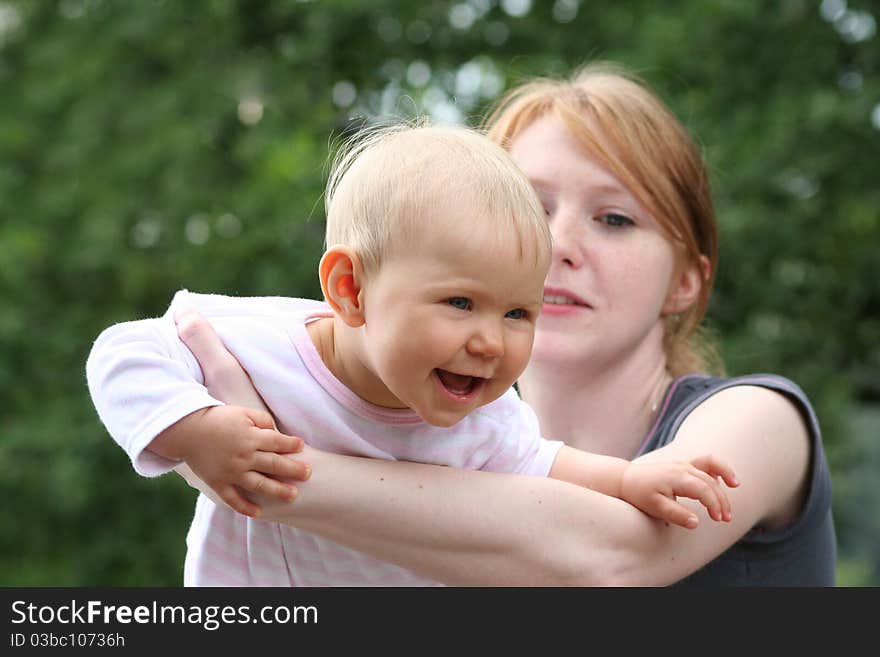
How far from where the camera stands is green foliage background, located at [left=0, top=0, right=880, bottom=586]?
14.7 ft

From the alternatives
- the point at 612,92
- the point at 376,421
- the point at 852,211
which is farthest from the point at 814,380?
the point at 376,421

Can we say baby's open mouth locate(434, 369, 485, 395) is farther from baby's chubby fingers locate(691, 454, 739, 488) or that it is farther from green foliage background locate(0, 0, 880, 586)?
green foliage background locate(0, 0, 880, 586)

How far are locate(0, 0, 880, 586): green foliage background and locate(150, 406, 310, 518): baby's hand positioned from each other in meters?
2.95

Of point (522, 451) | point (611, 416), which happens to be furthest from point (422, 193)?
point (611, 416)

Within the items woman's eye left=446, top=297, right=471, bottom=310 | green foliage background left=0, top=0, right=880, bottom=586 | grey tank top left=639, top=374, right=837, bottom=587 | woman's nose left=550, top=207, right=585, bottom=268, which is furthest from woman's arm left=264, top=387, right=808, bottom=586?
green foliage background left=0, top=0, right=880, bottom=586

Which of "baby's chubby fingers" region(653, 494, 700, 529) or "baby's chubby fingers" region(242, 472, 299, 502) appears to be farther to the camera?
"baby's chubby fingers" region(653, 494, 700, 529)

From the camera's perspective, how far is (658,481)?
5.63ft

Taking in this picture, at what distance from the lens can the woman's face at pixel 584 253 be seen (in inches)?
86.6

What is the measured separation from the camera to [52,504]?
4.75m

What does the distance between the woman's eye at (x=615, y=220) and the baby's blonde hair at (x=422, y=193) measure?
69 cm

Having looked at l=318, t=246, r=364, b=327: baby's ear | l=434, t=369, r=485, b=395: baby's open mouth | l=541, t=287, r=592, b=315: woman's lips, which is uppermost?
l=541, t=287, r=592, b=315: woman's lips

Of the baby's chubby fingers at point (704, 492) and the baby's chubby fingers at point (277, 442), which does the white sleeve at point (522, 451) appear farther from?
the baby's chubby fingers at point (277, 442)

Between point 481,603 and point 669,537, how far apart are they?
Result: 0.31m

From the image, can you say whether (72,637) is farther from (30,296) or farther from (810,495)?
(30,296)
